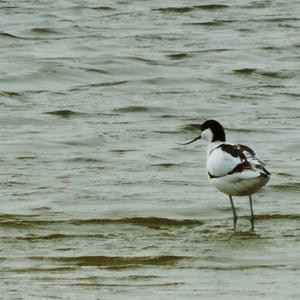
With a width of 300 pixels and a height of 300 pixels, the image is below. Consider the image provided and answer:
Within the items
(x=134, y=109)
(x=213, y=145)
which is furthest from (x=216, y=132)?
(x=134, y=109)

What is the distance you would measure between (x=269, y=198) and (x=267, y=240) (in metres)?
2.36

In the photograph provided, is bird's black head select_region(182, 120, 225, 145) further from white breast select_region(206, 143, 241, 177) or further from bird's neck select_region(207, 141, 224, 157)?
white breast select_region(206, 143, 241, 177)

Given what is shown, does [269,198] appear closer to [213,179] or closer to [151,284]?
[213,179]

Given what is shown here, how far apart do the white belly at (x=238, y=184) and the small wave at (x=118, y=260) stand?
5.06 ft

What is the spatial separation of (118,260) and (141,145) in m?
6.23

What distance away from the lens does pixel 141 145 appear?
1678cm

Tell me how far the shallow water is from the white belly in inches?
14.1

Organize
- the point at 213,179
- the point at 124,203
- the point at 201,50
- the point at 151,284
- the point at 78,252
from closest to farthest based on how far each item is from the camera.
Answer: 1. the point at 151,284
2. the point at 78,252
3. the point at 213,179
4. the point at 124,203
5. the point at 201,50

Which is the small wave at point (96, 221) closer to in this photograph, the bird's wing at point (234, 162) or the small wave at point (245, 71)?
the bird's wing at point (234, 162)

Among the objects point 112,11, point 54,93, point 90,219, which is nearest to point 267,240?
point 90,219

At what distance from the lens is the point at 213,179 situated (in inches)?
487

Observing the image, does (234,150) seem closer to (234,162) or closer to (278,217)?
(234,162)

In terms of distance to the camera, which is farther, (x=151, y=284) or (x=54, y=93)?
(x=54, y=93)

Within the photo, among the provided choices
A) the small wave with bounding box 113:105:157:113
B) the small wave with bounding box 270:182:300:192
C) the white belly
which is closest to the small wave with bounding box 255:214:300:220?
the white belly
